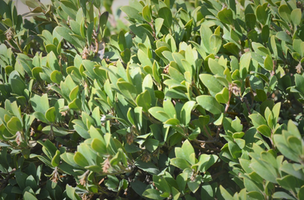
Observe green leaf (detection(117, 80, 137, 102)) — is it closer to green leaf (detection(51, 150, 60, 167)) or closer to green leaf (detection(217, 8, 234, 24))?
green leaf (detection(51, 150, 60, 167))

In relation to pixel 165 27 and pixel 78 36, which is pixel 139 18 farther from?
pixel 78 36

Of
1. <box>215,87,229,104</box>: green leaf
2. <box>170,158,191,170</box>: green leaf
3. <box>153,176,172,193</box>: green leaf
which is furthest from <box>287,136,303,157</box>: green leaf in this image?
<box>153,176,172,193</box>: green leaf

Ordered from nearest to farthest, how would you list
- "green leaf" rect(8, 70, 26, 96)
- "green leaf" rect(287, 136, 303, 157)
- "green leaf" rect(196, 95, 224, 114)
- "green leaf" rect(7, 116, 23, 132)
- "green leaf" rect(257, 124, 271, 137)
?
"green leaf" rect(287, 136, 303, 157) → "green leaf" rect(257, 124, 271, 137) → "green leaf" rect(196, 95, 224, 114) → "green leaf" rect(7, 116, 23, 132) → "green leaf" rect(8, 70, 26, 96)

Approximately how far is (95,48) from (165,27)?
0.50m

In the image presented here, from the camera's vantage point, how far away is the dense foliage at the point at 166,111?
1.34 metres

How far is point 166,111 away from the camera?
140 cm

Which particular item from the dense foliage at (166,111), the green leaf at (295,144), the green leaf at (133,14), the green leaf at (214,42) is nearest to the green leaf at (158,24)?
the dense foliage at (166,111)

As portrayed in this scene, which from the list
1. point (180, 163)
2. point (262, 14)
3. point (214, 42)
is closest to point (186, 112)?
point (180, 163)

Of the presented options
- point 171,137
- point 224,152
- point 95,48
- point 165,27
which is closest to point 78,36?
point 95,48

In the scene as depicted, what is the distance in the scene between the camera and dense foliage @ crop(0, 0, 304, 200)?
1.34 meters

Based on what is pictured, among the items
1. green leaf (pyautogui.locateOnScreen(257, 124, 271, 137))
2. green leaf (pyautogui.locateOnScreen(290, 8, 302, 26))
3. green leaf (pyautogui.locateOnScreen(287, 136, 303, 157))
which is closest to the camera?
green leaf (pyautogui.locateOnScreen(287, 136, 303, 157))

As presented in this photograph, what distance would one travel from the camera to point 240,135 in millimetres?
1374

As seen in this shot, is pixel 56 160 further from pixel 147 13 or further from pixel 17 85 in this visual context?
pixel 147 13

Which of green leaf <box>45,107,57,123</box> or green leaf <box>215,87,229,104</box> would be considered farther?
green leaf <box>45,107,57,123</box>
